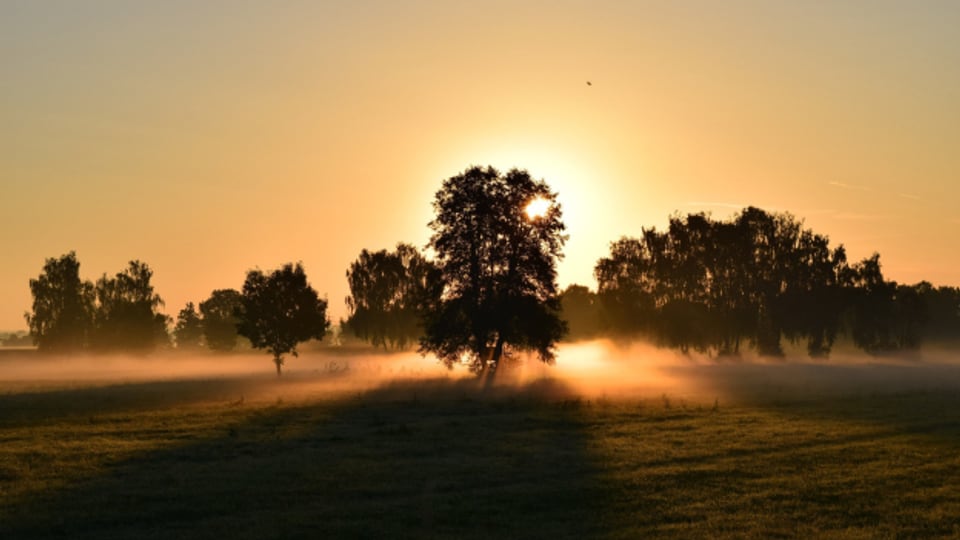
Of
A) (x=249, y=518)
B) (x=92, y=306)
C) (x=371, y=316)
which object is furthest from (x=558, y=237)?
(x=92, y=306)

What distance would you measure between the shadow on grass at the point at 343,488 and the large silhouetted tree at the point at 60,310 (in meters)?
115

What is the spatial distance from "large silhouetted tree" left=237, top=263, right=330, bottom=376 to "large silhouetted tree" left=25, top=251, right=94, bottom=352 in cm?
7000

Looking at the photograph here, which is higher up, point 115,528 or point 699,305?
point 699,305

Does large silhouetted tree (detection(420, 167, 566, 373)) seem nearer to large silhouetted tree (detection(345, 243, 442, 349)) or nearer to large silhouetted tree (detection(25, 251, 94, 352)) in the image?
large silhouetted tree (detection(345, 243, 442, 349))

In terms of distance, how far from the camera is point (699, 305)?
118 metres

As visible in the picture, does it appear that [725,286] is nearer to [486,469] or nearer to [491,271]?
[491,271]

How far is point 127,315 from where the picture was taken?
13738 cm

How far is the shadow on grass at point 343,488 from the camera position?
18.9m

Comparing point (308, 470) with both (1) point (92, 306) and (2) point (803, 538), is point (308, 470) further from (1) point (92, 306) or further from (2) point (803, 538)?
(1) point (92, 306)

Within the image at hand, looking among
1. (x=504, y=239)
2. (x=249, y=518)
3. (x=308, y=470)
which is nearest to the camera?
(x=249, y=518)

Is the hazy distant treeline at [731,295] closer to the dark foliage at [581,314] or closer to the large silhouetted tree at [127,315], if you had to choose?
the large silhouetted tree at [127,315]

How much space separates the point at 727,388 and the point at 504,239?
22283mm

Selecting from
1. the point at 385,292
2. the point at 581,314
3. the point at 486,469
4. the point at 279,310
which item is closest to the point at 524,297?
the point at 279,310

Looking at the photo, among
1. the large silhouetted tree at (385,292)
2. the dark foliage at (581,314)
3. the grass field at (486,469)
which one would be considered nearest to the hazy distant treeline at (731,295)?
the large silhouetted tree at (385,292)
